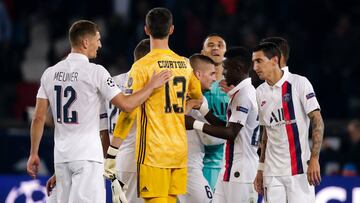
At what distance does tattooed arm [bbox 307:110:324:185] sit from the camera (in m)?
10.8

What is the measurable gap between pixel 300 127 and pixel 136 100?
174 cm

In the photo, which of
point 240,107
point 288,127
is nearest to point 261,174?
point 288,127

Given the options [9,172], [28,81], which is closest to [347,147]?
[9,172]

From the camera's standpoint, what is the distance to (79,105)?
408 inches

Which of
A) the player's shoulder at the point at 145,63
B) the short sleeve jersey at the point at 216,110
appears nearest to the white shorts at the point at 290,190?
the short sleeve jersey at the point at 216,110

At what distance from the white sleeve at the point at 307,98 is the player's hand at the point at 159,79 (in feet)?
4.63

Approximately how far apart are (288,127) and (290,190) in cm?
57

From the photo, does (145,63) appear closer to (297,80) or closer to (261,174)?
(297,80)

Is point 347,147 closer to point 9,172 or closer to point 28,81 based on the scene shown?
point 9,172

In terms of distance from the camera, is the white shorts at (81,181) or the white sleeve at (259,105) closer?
the white shorts at (81,181)

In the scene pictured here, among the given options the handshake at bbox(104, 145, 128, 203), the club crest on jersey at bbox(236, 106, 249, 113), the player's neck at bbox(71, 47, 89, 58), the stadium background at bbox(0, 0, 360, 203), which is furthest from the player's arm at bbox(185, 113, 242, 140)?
the stadium background at bbox(0, 0, 360, 203)

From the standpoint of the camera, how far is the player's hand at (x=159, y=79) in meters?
10.3

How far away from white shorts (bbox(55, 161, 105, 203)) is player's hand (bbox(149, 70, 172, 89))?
83cm

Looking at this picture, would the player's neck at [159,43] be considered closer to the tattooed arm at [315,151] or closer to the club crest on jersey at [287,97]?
the club crest on jersey at [287,97]
